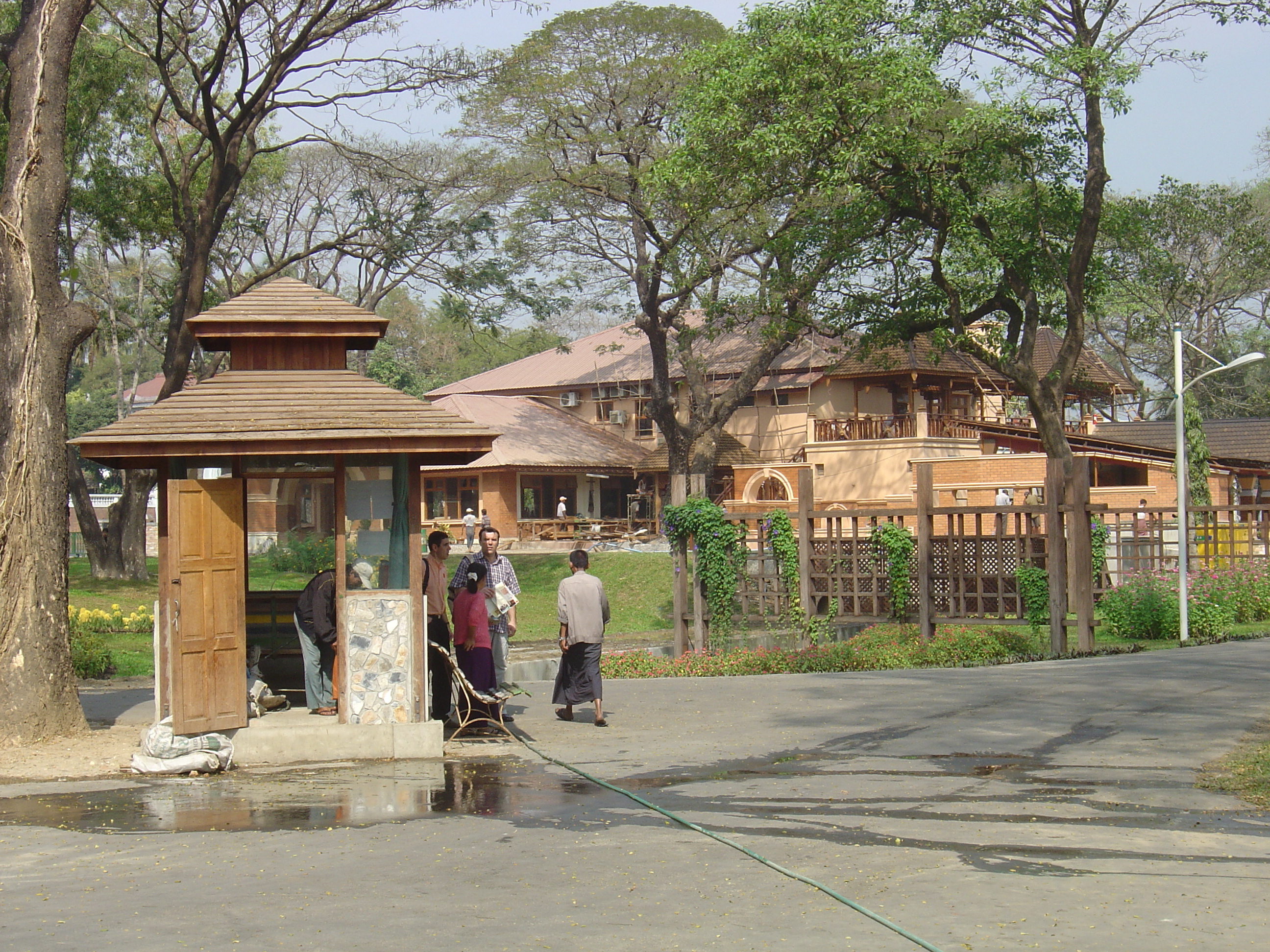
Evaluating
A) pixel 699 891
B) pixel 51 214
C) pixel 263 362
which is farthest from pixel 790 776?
pixel 51 214

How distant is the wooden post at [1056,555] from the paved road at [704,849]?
6.30m

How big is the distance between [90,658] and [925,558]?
12355 millimetres

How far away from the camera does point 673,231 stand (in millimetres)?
36312

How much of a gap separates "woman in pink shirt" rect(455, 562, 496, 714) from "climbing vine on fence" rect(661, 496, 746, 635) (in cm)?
751

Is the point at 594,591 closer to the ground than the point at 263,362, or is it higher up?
closer to the ground

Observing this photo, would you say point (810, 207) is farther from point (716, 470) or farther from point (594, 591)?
point (716, 470)

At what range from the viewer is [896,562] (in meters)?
19.7

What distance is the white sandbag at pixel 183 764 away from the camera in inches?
407

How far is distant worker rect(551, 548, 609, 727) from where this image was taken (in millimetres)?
12555

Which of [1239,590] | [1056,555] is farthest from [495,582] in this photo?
[1239,590]

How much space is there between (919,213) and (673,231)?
46.5 ft

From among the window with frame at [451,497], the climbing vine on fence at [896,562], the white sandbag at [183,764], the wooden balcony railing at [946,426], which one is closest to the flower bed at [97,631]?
the white sandbag at [183,764]

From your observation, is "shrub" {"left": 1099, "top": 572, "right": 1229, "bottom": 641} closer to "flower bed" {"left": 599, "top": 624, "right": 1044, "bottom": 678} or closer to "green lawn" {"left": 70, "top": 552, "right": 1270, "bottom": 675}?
"green lawn" {"left": 70, "top": 552, "right": 1270, "bottom": 675}

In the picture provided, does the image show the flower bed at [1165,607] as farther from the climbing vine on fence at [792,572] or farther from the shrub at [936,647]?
the climbing vine on fence at [792,572]
